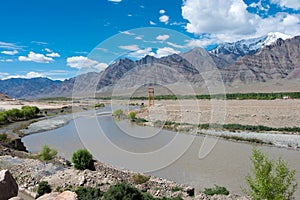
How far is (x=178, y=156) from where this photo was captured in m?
21.3

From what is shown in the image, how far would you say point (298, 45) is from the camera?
196 metres

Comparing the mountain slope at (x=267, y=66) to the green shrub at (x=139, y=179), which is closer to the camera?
the green shrub at (x=139, y=179)

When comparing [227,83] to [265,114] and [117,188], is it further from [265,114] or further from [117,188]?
[117,188]

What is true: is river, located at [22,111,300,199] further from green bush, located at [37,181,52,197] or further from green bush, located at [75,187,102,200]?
green bush, located at [37,181,52,197]

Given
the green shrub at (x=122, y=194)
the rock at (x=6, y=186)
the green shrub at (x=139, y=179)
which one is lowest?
the green shrub at (x=139, y=179)

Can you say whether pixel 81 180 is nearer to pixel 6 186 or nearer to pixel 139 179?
pixel 139 179

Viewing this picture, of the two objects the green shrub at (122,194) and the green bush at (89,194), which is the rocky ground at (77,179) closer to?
the green bush at (89,194)

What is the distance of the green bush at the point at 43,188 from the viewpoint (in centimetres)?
1314

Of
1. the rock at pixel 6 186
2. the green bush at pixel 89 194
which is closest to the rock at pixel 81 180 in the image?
the green bush at pixel 89 194

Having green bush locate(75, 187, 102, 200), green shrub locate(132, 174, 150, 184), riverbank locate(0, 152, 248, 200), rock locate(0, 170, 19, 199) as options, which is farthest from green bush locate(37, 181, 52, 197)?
rock locate(0, 170, 19, 199)

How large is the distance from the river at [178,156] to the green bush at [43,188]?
6293 millimetres

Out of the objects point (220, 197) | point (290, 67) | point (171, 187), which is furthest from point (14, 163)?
Answer: point (290, 67)

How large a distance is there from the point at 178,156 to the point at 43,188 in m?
10.8

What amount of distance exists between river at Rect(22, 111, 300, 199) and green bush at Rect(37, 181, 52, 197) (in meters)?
6.29
